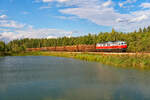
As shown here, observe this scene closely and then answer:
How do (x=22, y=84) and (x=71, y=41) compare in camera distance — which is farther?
(x=71, y=41)

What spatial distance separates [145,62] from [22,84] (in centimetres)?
2111

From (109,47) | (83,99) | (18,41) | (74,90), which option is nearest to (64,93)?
(74,90)

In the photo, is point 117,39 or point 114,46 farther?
point 117,39

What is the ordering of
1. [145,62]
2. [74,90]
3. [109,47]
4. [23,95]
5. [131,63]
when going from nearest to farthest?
[23,95], [74,90], [145,62], [131,63], [109,47]

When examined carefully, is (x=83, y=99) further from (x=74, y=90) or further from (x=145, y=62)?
(x=145, y=62)

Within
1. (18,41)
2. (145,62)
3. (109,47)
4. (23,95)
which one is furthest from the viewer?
(18,41)

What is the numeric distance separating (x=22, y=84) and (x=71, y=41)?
330 ft

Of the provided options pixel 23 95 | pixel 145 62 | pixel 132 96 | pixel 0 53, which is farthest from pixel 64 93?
pixel 0 53

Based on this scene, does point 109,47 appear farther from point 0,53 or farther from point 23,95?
point 0,53

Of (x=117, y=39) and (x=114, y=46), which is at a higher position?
(x=117, y=39)

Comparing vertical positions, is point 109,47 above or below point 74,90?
above

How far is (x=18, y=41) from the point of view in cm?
18675

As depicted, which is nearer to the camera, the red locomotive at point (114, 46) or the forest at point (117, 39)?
the forest at point (117, 39)

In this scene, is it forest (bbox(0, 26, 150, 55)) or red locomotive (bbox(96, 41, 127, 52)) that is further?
red locomotive (bbox(96, 41, 127, 52))
